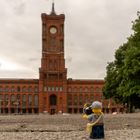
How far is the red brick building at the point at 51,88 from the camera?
180 m

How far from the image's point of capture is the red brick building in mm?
179875

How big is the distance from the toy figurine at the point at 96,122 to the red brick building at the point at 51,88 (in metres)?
167

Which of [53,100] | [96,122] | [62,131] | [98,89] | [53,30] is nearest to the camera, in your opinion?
[96,122]

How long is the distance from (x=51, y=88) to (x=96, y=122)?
172334mm

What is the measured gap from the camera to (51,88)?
181 metres

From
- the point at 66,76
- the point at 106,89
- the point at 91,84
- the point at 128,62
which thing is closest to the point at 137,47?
the point at 128,62

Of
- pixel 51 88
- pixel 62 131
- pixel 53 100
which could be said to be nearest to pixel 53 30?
pixel 51 88

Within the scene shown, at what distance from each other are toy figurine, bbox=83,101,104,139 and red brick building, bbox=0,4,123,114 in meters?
167

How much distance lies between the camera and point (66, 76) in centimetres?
17975

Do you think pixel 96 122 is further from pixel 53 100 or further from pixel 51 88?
pixel 53 100

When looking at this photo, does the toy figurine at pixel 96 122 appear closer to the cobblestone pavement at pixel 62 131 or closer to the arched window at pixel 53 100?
the cobblestone pavement at pixel 62 131

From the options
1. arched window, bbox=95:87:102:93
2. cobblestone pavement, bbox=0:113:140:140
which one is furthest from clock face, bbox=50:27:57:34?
cobblestone pavement, bbox=0:113:140:140

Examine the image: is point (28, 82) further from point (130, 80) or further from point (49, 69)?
point (130, 80)

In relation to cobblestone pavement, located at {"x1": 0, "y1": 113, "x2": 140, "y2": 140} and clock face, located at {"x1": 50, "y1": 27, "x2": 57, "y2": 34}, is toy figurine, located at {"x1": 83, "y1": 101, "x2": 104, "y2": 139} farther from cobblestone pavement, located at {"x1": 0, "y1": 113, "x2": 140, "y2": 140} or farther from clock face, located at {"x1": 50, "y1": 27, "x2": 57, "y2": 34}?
clock face, located at {"x1": 50, "y1": 27, "x2": 57, "y2": 34}
